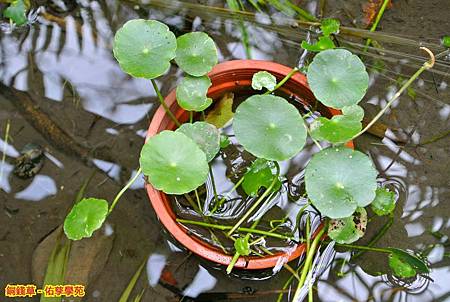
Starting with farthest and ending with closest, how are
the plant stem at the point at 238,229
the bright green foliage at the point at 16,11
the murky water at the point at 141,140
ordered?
the bright green foliage at the point at 16,11 → the murky water at the point at 141,140 → the plant stem at the point at 238,229

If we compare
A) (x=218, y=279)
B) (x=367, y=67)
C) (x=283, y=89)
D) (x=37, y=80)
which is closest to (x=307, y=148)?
(x=283, y=89)

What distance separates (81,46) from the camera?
6.66ft

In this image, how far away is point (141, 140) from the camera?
1936mm

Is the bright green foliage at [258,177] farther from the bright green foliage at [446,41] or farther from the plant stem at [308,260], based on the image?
the bright green foliage at [446,41]

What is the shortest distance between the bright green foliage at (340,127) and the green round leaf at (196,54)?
35 centimetres

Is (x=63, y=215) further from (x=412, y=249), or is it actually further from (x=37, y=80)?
(x=412, y=249)

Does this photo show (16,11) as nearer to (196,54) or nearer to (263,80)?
(196,54)

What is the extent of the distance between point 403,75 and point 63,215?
1304mm

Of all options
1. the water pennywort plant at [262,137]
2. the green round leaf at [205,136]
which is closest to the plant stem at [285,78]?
the water pennywort plant at [262,137]

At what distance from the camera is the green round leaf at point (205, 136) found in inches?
61.3

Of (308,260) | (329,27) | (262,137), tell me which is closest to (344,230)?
(308,260)

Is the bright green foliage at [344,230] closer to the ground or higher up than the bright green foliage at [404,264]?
higher up

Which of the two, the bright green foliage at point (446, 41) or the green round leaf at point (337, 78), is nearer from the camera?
the green round leaf at point (337, 78)

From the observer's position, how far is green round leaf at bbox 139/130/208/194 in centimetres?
146
